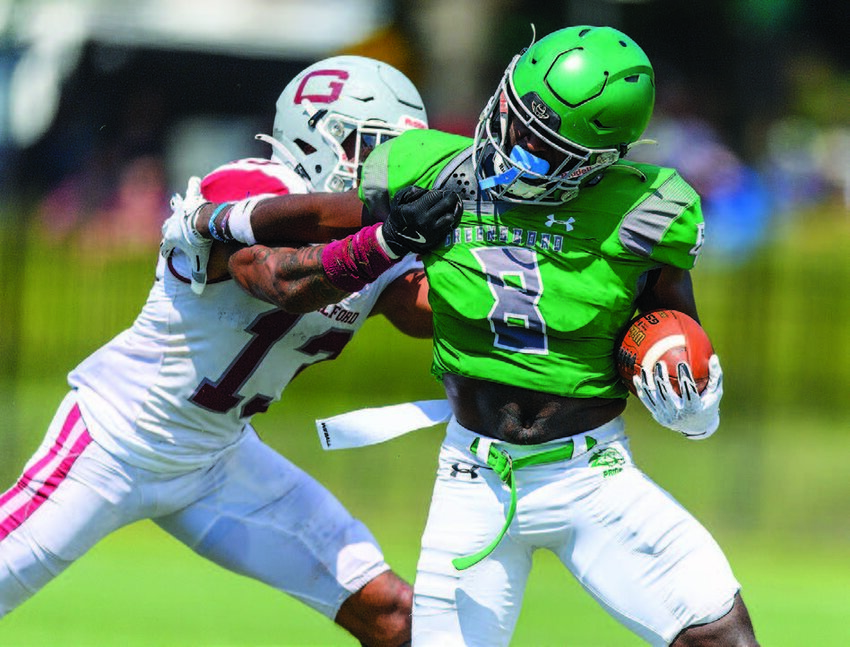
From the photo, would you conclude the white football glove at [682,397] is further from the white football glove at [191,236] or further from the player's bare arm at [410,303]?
the white football glove at [191,236]

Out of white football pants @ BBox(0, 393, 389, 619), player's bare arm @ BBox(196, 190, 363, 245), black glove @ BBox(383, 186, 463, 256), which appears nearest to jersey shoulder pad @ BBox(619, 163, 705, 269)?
black glove @ BBox(383, 186, 463, 256)

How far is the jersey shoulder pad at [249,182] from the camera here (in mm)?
4094

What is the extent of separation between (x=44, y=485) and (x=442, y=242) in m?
1.48

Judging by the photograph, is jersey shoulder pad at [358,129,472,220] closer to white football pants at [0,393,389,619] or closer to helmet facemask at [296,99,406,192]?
helmet facemask at [296,99,406,192]

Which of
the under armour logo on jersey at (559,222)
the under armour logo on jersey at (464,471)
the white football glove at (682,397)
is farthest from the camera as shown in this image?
the under armour logo on jersey at (464,471)

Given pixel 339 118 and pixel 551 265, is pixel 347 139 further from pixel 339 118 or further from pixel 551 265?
pixel 551 265

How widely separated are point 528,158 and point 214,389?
1.31 m

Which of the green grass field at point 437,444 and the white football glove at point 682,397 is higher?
the white football glove at point 682,397

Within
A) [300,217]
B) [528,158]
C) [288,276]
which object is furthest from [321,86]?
[528,158]

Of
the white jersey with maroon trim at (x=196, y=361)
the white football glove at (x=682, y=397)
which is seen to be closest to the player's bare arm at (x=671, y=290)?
the white football glove at (x=682, y=397)

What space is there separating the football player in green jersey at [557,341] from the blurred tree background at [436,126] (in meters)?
4.23

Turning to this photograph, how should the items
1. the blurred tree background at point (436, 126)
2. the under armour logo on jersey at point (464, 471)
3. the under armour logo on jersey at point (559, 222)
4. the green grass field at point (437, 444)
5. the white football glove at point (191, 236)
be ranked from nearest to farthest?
1. the under armour logo on jersey at point (559, 222)
2. the under armour logo on jersey at point (464, 471)
3. the white football glove at point (191, 236)
4. the green grass field at point (437, 444)
5. the blurred tree background at point (436, 126)

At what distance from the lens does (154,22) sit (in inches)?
439

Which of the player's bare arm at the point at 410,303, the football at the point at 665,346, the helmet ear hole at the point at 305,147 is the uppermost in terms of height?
the helmet ear hole at the point at 305,147
